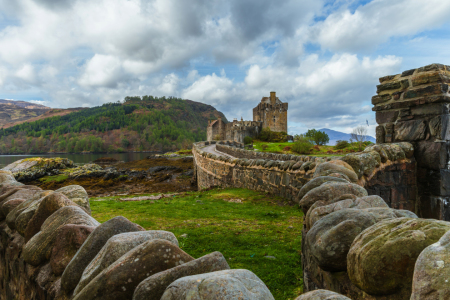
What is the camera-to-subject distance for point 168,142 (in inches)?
5340

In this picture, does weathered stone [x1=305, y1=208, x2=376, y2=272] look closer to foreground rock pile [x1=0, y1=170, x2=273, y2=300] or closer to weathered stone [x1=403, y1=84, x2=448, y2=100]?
foreground rock pile [x1=0, y1=170, x2=273, y2=300]

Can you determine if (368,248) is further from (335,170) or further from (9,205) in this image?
(9,205)

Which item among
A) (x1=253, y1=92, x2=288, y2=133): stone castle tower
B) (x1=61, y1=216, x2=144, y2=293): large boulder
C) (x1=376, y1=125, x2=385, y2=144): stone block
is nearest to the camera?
(x1=61, y1=216, x2=144, y2=293): large boulder

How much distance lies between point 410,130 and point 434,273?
7.08 metres

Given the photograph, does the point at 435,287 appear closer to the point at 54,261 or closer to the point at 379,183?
the point at 54,261

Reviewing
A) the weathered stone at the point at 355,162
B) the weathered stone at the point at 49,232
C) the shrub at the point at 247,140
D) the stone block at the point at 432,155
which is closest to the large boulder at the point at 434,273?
the weathered stone at the point at 49,232

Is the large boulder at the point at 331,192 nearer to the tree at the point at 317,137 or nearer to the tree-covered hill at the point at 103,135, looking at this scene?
the tree at the point at 317,137

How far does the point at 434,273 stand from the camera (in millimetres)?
1105

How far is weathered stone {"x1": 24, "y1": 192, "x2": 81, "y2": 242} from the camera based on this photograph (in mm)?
3264

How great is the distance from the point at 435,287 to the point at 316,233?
1.23m

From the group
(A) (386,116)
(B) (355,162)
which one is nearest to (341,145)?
(A) (386,116)

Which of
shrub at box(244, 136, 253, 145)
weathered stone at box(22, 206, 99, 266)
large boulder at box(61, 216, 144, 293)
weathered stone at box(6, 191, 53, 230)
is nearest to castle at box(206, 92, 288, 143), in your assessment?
shrub at box(244, 136, 253, 145)

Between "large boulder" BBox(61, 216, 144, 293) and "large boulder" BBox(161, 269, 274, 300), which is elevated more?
"large boulder" BBox(161, 269, 274, 300)

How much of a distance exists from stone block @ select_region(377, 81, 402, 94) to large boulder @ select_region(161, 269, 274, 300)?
7646 mm
